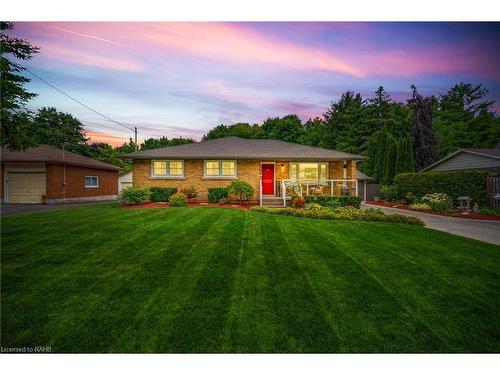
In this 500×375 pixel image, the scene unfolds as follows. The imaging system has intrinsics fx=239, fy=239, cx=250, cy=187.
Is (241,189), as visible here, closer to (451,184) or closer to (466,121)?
(451,184)

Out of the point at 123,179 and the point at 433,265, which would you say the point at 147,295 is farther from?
the point at 123,179

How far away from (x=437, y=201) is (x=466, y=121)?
28512mm

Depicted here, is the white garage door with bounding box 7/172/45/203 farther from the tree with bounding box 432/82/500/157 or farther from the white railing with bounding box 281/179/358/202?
the tree with bounding box 432/82/500/157

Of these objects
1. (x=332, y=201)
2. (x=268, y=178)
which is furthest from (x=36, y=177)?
(x=332, y=201)

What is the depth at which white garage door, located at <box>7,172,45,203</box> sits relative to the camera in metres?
16.7

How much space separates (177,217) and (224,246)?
358 centimetres

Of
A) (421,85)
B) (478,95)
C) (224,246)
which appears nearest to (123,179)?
(224,246)

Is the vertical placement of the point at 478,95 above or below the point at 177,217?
A: above

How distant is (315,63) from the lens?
6312mm

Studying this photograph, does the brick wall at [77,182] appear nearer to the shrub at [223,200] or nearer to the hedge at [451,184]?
the shrub at [223,200]

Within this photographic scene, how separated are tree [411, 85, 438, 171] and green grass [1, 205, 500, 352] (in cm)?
2284

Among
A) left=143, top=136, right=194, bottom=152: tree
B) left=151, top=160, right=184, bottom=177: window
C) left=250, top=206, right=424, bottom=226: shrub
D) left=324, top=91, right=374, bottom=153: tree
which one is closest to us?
left=250, top=206, right=424, bottom=226: shrub

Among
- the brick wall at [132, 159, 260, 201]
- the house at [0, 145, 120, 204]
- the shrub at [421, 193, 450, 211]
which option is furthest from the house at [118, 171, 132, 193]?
the shrub at [421, 193, 450, 211]

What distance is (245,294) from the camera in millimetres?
3170
